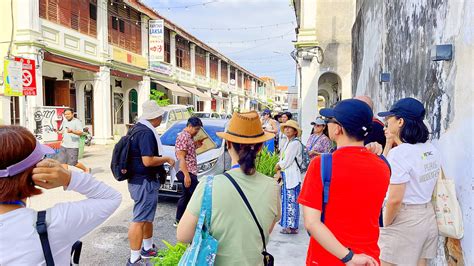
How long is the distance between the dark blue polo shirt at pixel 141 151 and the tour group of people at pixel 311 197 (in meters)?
1.95

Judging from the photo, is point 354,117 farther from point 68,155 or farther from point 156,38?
point 156,38

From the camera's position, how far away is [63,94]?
55.2ft

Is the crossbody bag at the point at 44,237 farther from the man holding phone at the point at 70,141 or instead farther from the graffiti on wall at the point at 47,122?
the graffiti on wall at the point at 47,122

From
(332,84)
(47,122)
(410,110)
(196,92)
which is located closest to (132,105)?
(196,92)

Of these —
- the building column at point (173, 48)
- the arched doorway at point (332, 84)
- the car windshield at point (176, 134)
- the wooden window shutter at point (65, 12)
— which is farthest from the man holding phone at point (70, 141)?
the building column at point (173, 48)

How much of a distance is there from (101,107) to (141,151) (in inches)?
609

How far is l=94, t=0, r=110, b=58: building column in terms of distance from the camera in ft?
59.6

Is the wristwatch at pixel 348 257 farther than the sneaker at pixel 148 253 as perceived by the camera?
No

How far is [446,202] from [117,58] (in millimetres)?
19429

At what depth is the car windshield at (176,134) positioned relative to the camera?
7.69 metres

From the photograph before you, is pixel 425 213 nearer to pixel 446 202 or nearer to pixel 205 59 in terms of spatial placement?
pixel 446 202

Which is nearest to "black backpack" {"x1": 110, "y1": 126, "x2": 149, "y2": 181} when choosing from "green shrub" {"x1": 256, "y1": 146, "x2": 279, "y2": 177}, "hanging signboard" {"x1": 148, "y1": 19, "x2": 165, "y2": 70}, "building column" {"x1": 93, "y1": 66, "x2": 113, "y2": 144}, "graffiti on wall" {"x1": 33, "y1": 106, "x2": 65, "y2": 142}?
"green shrub" {"x1": 256, "y1": 146, "x2": 279, "y2": 177}

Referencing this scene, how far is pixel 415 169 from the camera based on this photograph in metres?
2.52

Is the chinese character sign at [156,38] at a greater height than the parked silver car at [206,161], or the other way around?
the chinese character sign at [156,38]
